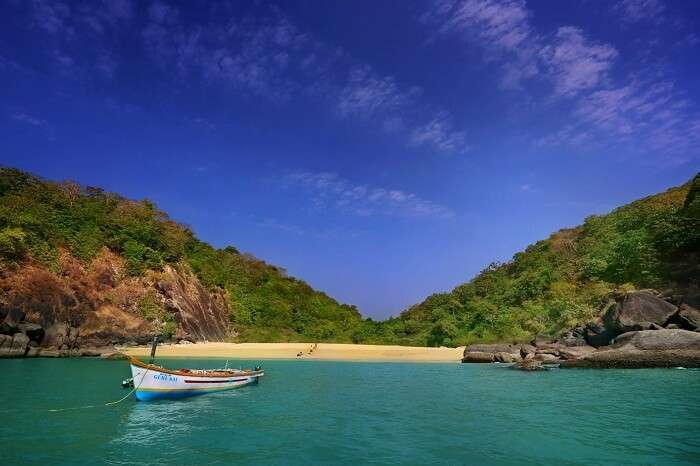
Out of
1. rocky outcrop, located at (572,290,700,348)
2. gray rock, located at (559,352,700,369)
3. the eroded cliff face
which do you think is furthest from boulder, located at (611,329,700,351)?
the eroded cliff face

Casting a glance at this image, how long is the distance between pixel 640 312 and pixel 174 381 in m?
31.7

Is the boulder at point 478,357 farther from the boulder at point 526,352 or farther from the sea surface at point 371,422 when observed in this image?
the sea surface at point 371,422

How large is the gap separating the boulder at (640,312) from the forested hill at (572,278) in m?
2.97

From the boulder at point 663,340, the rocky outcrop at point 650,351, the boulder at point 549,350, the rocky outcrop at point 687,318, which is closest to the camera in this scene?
the rocky outcrop at point 650,351

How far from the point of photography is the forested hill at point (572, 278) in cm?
4203

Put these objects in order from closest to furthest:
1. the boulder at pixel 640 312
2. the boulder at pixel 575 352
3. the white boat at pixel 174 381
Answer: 1. the white boat at pixel 174 381
2. the boulder at pixel 640 312
3. the boulder at pixel 575 352

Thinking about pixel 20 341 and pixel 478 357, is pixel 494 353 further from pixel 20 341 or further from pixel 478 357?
pixel 20 341

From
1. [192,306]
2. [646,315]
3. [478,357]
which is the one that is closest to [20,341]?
[192,306]

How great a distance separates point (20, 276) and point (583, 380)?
157 ft

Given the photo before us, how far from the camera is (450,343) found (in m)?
56.0

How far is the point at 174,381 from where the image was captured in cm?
2350

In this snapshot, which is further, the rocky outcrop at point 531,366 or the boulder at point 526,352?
the boulder at point 526,352

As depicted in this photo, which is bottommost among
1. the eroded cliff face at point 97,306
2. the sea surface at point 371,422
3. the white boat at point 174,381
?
the sea surface at point 371,422

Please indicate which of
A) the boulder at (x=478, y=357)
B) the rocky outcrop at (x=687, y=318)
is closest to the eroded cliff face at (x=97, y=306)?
the boulder at (x=478, y=357)
